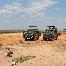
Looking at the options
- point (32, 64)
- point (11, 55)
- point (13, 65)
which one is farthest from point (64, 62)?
point (11, 55)

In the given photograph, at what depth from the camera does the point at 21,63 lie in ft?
72.5

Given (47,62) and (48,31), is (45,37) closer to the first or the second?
(48,31)

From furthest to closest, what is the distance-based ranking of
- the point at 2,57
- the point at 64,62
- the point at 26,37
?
the point at 26,37
the point at 2,57
the point at 64,62

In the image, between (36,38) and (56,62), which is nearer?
(56,62)

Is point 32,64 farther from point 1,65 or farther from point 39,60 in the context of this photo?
point 1,65

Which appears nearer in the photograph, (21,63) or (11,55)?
(21,63)

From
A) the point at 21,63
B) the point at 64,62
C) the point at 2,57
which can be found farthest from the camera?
the point at 2,57

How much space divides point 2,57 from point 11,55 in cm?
93

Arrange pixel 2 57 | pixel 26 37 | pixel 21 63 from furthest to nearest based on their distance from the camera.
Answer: pixel 26 37
pixel 2 57
pixel 21 63

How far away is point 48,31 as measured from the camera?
5419 centimetres

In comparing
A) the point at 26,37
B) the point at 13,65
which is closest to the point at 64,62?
the point at 13,65

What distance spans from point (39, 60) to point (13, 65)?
204 centimetres

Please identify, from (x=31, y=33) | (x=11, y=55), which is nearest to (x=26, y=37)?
(x=31, y=33)

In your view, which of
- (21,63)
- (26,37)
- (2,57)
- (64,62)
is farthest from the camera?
(26,37)
